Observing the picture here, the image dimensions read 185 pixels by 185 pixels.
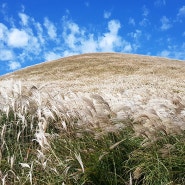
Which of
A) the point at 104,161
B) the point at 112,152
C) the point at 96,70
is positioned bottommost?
the point at 104,161

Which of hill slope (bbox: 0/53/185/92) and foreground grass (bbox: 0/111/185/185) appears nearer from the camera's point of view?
foreground grass (bbox: 0/111/185/185)

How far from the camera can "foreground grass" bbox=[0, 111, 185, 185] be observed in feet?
21.1

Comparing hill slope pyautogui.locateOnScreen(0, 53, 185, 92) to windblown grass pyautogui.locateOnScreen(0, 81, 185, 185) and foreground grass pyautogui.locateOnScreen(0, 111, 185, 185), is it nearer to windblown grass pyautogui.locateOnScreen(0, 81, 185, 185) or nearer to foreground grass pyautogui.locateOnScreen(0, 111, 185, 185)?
windblown grass pyautogui.locateOnScreen(0, 81, 185, 185)

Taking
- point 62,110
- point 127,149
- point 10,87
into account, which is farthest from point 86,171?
point 10,87

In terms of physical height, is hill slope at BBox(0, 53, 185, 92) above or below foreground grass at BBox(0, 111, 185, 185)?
above

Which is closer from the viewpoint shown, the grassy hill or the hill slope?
the grassy hill

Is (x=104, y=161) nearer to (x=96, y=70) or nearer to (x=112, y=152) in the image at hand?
(x=112, y=152)

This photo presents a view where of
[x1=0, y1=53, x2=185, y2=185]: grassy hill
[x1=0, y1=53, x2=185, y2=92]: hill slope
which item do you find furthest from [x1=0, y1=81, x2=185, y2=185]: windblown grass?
[x1=0, y1=53, x2=185, y2=92]: hill slope

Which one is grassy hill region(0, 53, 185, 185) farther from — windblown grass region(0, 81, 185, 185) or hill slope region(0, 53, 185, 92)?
hill slope region(0, 53, 185, 92)

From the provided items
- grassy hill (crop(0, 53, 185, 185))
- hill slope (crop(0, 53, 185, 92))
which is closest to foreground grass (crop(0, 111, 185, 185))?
grassy hill (crop(0, 53, 185, 185))

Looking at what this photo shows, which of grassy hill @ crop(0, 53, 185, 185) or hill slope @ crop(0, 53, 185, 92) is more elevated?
hill slope @ crop(0, 53, 185, 92)

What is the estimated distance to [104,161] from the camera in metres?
6.92

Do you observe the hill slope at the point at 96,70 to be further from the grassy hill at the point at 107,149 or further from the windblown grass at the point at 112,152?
the windblown grass at the point at 112,152

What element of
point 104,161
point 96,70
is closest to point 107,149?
point 104,161
